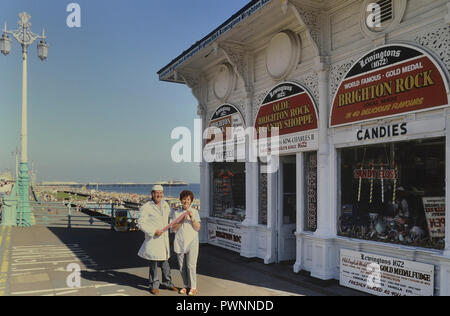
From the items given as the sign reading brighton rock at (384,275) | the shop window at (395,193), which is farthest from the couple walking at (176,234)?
the shop window at (395,193)

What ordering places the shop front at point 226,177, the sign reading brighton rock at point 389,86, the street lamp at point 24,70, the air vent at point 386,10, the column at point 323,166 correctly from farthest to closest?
the street lamp at point 24,70 < the shop front at point 226,177 < the column at point 323,166 < the air vent at point 386,10 < the sign reading brighton rock at point 389,86

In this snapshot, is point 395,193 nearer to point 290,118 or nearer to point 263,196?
point 290,118

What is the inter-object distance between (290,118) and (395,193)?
9.01ft

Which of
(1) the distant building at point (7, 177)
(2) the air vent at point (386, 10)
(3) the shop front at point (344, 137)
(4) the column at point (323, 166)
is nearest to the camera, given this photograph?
(3) the shop front at point (344, 137)

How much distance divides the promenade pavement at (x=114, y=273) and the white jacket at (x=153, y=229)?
0.65 meters

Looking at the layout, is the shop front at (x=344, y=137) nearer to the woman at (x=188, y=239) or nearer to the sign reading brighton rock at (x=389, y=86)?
the sign reading brighton rock at (x=389, y=86)

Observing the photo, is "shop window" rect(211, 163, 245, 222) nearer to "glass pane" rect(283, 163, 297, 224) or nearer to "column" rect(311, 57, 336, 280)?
"glass pane" rect(283, 163, 297, 224)

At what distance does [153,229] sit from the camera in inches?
237

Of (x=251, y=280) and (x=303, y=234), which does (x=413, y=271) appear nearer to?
(x=303, y=234)

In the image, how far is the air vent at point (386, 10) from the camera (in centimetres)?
579

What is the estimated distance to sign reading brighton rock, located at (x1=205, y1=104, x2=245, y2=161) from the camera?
9609 mm

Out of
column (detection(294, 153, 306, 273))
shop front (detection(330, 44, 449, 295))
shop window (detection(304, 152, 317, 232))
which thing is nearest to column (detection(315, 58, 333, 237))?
shop front (detection(330, 44, 449, 295))

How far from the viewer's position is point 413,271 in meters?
5.32
